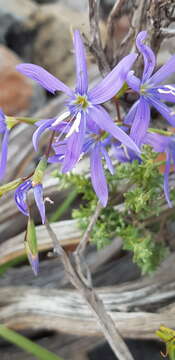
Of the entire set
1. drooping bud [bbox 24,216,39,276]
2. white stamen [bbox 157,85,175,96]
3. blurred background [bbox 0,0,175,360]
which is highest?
white stamen [bbox 157,85,175,96]

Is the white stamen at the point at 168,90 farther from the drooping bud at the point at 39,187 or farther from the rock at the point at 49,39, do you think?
the rock at the point at 49,39

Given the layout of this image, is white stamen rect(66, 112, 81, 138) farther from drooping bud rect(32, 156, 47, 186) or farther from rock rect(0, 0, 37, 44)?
rock rect(0, 0, 37, 44)

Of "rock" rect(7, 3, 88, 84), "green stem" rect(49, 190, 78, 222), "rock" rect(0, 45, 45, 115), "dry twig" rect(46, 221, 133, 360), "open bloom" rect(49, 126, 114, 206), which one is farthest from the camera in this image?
"rock" rect(7, 3, 88, 84)

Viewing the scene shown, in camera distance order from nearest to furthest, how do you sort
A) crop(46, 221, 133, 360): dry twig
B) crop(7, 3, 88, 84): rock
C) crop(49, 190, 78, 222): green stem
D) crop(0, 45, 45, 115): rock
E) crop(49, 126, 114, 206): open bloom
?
1. crop(49, 126, 114, 206): open bloom
2. crop(46, 221, 133, 360): dry twig
3. crop(49, 190, 78, 222): green stem
4. crop(0, 45, 45, 115): rock
5. crop(7, 3, 88, 84): rock

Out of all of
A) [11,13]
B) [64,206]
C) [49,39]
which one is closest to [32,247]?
[64,206]

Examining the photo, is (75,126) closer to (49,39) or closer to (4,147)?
(4,147)

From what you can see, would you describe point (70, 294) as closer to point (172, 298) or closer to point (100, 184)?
point (172, 298)

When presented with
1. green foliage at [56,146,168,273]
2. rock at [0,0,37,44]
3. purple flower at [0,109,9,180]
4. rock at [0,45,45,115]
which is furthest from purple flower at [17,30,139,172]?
rock at [0,0,37,44]
